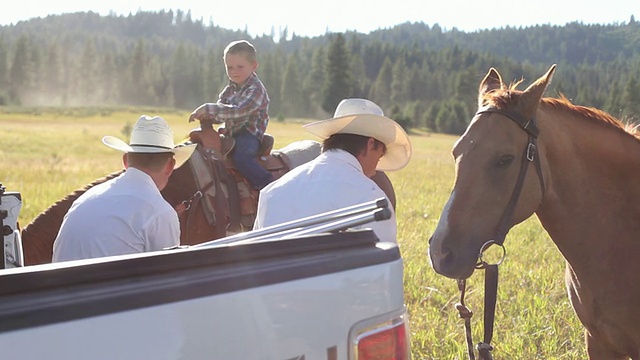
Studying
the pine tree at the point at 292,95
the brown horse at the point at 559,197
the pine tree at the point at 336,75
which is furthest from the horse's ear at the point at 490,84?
the pine tree at the point at 292,95

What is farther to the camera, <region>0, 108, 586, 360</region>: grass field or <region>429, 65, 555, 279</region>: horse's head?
<region>0, 108, 586, 360</region>: grass field

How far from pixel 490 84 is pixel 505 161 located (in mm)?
740

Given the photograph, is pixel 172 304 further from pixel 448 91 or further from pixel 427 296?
pixel 448 91

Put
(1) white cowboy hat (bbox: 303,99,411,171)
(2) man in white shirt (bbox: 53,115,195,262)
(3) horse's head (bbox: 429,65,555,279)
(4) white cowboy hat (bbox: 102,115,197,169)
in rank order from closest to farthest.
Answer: (2) man in white shirt (bbox: 53,115,195,262)
(3) horse's head (bbox: 429,65,555,279)
(4) white cowboy hat (bbox: 102,115,197,169)
(1) white cowboy hat (bbox: 303,99,411,171)

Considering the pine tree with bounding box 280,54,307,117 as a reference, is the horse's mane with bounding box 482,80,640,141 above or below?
above

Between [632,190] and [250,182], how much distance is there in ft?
11.7

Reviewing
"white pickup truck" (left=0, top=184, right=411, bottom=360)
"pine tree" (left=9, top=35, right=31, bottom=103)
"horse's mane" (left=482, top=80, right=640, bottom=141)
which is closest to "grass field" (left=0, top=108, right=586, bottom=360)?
"horse's mane" (left=482, top=80, right=640, bottom=141)

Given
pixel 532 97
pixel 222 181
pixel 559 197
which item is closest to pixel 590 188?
pixel 559 197

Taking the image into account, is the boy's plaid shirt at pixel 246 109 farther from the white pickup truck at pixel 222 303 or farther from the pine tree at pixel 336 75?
the pine tree at pixel 336 75

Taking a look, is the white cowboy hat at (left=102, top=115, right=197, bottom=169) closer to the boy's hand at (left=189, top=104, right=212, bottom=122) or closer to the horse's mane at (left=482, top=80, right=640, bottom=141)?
the boy's hand at (left=189, top=104, right=212, bottom=122)

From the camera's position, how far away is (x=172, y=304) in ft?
5.43

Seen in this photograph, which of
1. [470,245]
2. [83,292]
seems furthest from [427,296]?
[83,292]

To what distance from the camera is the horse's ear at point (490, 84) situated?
4.02 meters

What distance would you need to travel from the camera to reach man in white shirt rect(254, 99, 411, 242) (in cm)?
346
